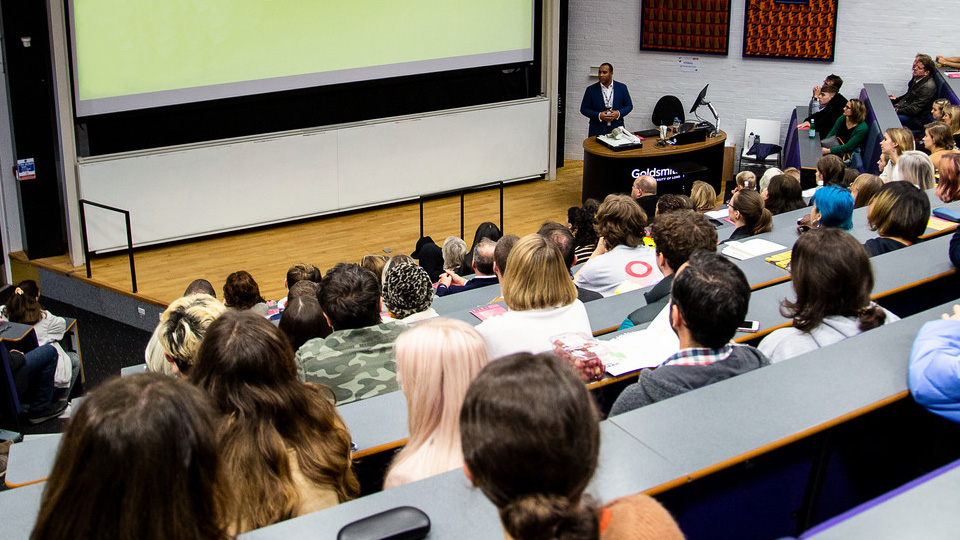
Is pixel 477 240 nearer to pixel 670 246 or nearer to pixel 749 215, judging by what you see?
pixel 749 215

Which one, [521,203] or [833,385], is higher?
[833,385]

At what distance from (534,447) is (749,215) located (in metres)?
4.04

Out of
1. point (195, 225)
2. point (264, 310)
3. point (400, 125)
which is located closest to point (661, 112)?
point (400, 125)

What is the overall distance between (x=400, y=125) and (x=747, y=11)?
3.92m

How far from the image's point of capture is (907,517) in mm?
1889

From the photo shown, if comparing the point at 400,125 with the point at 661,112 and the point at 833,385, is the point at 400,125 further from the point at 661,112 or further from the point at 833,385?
the point at 833,385

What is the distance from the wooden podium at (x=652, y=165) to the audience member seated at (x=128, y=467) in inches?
297

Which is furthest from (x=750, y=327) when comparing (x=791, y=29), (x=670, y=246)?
(x=791, y=29)

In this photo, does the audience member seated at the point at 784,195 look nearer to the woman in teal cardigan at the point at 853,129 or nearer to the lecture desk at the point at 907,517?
the woman in teal cardigan at the point at 853,129

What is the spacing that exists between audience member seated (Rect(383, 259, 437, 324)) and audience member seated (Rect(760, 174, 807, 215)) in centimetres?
296

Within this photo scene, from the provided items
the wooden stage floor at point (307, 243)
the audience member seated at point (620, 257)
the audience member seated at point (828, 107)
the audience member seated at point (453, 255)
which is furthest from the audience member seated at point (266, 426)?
the audience member seated at point (828, 107)

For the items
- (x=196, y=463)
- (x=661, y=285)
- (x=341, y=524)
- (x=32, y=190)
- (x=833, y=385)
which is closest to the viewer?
(x=196, y=463)

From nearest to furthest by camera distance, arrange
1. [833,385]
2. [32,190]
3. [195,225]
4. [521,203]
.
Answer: [833,385]
[32,190]
[195,225]
[521,203]

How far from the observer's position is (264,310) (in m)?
5.31
